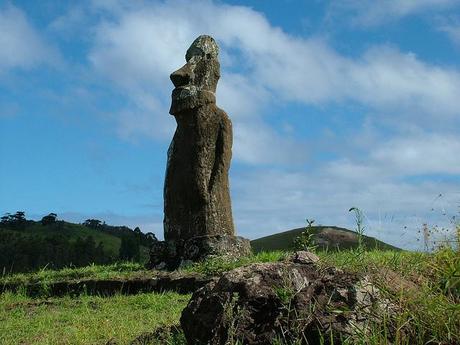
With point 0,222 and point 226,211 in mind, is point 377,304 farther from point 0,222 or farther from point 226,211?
point 0,222

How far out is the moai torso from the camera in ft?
51.8

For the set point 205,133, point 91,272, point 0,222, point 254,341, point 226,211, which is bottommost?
point 254,341

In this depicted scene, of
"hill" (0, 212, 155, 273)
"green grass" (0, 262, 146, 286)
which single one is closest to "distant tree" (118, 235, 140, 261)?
"hill" (0, 212, 155, 273)

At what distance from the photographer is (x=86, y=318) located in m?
10.1

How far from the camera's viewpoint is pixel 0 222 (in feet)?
276

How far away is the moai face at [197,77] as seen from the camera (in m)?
15.8

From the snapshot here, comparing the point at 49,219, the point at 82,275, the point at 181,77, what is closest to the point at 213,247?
the point at 82,275

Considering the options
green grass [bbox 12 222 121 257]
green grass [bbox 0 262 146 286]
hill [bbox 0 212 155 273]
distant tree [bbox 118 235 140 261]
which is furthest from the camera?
green grass [bbox 12 222 121 257]

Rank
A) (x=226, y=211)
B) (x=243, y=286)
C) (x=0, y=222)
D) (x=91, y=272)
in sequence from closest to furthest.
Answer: (x=243, y=286) < (x=91, y=272) < (x=226, y=211) < (x=0, y=222)

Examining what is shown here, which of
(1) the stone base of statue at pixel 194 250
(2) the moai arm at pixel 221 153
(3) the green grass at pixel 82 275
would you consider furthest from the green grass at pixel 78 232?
(2) the moai arm at pixel 221 153

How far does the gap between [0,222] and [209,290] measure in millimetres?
83020

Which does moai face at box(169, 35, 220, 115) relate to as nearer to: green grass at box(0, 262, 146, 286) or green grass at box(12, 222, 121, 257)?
green grass at box(0, 262, 146, 286)

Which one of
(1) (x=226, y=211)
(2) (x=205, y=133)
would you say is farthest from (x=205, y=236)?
(2) (x=205, y=133)

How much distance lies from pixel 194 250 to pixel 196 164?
197 cm
